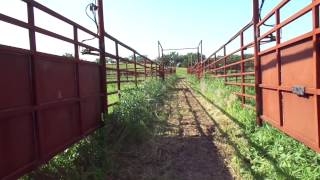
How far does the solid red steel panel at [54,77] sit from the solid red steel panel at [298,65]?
2728mm

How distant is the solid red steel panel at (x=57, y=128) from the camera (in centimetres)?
405

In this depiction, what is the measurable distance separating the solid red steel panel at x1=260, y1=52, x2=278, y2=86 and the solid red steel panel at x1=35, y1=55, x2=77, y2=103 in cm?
284

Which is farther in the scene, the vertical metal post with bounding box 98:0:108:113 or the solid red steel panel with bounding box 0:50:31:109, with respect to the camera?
the vertical metal post with bounding box 98:0:108:113

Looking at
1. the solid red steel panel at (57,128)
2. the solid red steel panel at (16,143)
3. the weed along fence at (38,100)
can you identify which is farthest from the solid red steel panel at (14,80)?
the solid red steel panel at (57,128)

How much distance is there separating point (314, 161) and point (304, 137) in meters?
0.28

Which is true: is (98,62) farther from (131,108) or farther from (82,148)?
(82,148)

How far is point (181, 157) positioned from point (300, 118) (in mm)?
1990

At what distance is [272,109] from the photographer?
6.12m

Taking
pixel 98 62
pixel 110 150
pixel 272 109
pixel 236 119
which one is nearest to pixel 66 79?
pixel 110 150

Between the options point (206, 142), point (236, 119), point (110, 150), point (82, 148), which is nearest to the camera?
point (82, 148)

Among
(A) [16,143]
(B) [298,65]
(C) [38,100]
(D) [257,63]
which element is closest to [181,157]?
(B) [298,65]

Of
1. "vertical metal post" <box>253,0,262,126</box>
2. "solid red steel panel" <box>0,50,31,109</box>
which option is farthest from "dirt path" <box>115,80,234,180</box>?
"solid red steel panel" <box>0,50,31,109</box>

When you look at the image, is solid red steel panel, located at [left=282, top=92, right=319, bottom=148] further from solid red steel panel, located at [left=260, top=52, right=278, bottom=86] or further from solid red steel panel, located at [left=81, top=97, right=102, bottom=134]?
solid red steel panel, located at [left=81, top=97, right=102, bottom=134]

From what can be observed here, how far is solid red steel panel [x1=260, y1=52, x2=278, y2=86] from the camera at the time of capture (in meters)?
5.80
